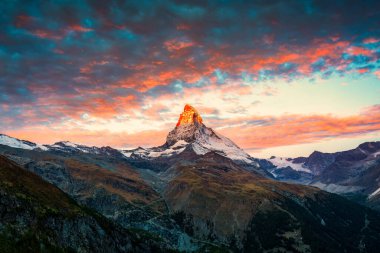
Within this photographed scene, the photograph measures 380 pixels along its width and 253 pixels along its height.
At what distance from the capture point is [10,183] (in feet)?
655

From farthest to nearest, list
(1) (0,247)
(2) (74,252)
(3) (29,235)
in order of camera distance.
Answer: (2) (74,252) → (3) (29,235) → (1) (0,247)

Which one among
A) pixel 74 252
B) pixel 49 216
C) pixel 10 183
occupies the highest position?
pixel 10 183

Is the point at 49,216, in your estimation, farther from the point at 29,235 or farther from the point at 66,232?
the point at 29,235

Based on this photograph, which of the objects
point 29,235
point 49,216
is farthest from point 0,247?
point 49,216

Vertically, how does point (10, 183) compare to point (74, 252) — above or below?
above

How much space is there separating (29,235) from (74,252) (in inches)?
1155

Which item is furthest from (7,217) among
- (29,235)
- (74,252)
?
(74,252)

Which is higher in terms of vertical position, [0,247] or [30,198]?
[30,198]

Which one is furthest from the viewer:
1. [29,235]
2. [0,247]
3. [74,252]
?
[74,252]

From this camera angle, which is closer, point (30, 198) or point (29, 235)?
point (29, 235)

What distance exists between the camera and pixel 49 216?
194 meters

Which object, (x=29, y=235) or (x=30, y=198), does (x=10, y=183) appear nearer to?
(x=30, y=198)

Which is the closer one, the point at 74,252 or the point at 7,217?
the point at 7,217

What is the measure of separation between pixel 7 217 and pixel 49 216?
84.7 feet
